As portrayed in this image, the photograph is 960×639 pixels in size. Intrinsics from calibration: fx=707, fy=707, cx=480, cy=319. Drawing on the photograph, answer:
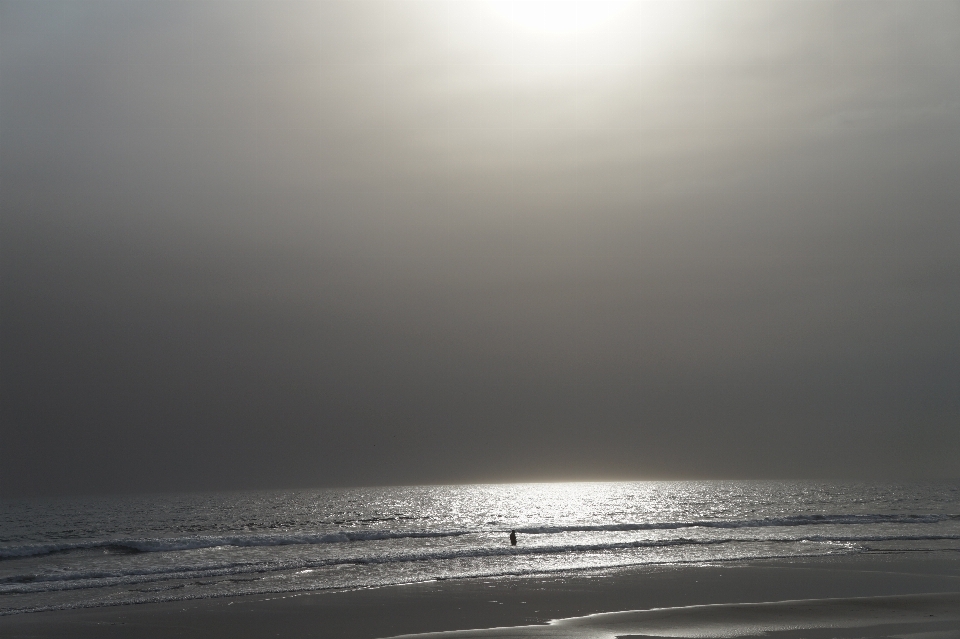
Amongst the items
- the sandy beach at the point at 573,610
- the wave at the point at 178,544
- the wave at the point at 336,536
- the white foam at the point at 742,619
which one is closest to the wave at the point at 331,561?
the wave at the point at 336,536

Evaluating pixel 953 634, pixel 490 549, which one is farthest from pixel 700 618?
pixel 490 549

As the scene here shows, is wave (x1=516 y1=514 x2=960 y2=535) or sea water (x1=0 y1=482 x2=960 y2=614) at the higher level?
sea water (x1=0 y1=482 x2=960 y2=614)

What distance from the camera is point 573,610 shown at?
20.2m

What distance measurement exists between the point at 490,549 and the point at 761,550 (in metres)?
14.0

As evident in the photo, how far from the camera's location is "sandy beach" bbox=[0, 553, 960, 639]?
17.7m

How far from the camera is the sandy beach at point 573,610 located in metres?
17.7

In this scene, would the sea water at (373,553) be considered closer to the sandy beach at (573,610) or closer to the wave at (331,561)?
the wave at (331,561)

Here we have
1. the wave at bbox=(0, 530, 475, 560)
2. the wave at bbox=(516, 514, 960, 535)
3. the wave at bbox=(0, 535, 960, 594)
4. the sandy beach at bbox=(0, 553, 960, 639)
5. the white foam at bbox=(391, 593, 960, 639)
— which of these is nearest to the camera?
the white foam at bbox=(391, 593, 960, 639)

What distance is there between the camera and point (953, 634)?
16812mm

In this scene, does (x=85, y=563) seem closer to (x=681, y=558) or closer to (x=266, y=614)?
(x=266, y=614)

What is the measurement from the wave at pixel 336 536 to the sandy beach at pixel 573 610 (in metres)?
21.2

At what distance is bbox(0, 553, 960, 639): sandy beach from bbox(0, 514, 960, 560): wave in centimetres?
2117

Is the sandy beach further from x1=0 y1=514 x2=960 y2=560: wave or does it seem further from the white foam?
x1=0 y1=514 x2=960 y2=560: wave

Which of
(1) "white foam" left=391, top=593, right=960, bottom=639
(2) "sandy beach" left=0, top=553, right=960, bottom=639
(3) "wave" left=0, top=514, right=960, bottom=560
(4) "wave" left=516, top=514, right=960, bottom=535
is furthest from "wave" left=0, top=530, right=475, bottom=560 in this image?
(1) "white foam" left=391, top=593, right=960, bottom=639
